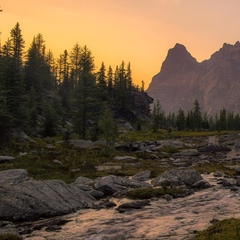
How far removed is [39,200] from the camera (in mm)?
18781

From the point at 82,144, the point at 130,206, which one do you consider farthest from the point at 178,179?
the point at 82,144

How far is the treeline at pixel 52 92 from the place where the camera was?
52906 mm

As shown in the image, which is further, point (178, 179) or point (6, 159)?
point (6, 159)

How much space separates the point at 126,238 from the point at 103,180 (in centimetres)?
1138

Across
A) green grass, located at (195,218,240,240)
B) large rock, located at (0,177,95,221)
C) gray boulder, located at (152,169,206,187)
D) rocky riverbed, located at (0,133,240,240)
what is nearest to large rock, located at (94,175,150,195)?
rocky riverbed, located at (0,133,240,240)

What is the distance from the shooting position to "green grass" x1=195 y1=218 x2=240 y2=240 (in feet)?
40.5

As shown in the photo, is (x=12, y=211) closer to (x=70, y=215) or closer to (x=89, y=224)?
(x=70, y=215)

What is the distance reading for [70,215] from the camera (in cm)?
1844

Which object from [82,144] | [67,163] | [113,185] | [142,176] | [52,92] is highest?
[52,92]

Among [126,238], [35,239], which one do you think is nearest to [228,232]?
[126,238]

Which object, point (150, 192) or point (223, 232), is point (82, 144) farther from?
point (223, 232)

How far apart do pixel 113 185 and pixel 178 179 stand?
5848 millimetres

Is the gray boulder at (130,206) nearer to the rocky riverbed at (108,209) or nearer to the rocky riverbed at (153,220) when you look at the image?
the rocky riverbed at (108,209)

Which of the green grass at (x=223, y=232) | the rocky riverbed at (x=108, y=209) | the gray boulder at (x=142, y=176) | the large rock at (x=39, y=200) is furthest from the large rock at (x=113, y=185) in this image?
the green grass at (x=223, y=232)
